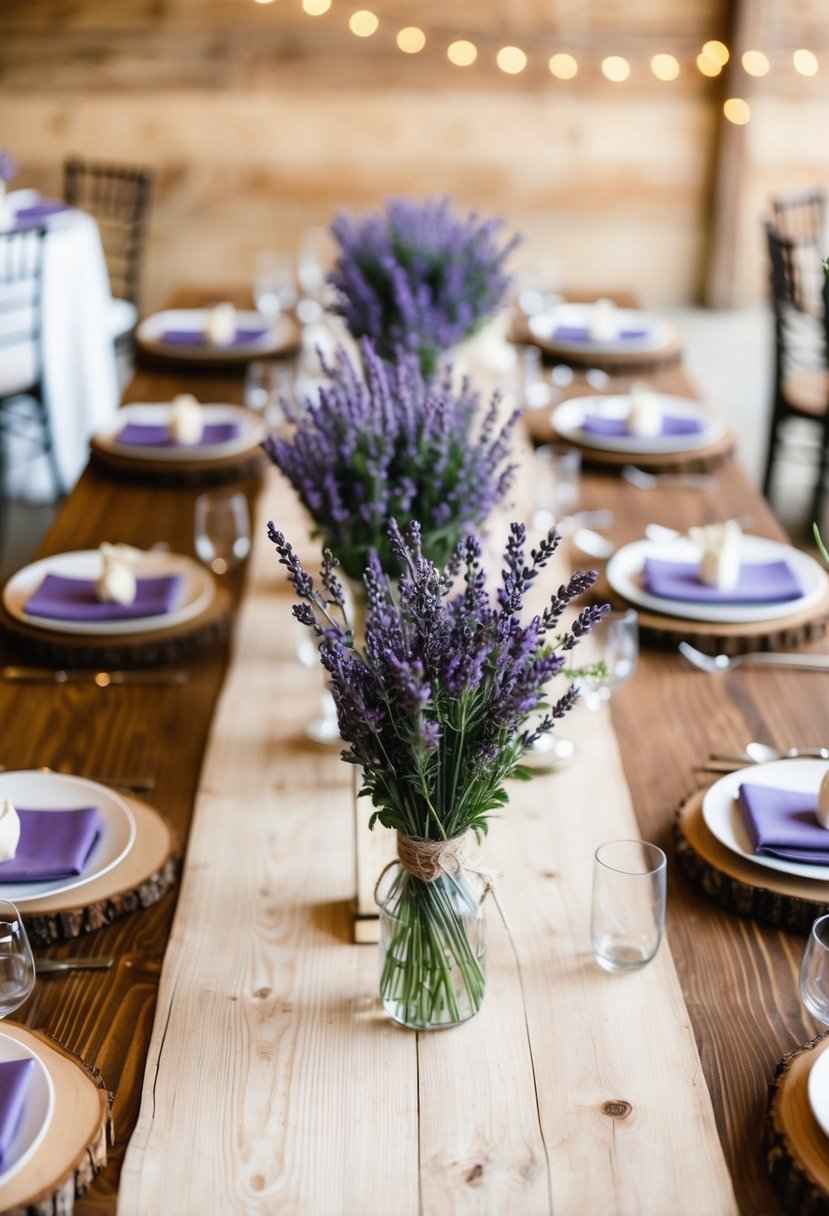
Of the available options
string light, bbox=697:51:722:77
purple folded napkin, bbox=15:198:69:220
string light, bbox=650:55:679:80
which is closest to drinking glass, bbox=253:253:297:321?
purple folded napkin, bbox=15:198:69:220

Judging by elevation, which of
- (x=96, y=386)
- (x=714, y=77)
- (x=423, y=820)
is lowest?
(x=96, y=386)

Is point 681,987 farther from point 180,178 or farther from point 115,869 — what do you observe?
point 180,178

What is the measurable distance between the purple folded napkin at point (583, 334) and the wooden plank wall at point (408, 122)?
93.5 inches

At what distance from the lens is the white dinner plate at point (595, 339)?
3385mm

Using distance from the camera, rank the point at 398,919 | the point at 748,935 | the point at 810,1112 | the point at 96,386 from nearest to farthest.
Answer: the point at 810,1112 → the point at 398,919 → the point at 748,935 → the point at 96,386

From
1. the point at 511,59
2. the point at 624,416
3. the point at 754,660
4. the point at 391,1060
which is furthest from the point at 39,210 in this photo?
the point at 391,1060

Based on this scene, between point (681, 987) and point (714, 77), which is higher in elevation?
point (714, 77)

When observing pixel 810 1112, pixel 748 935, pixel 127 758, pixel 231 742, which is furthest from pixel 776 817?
Result: pixel 127 758

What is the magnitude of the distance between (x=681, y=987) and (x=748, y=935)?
12 cm

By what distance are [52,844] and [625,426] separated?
1701 mm

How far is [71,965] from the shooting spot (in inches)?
54.1

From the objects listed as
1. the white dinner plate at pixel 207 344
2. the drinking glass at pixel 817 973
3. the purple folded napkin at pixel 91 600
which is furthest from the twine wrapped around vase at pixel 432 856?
the white dinner plate at pixel 207 344

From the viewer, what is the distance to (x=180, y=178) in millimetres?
6133

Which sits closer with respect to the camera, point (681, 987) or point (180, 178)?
point (681, 987)
